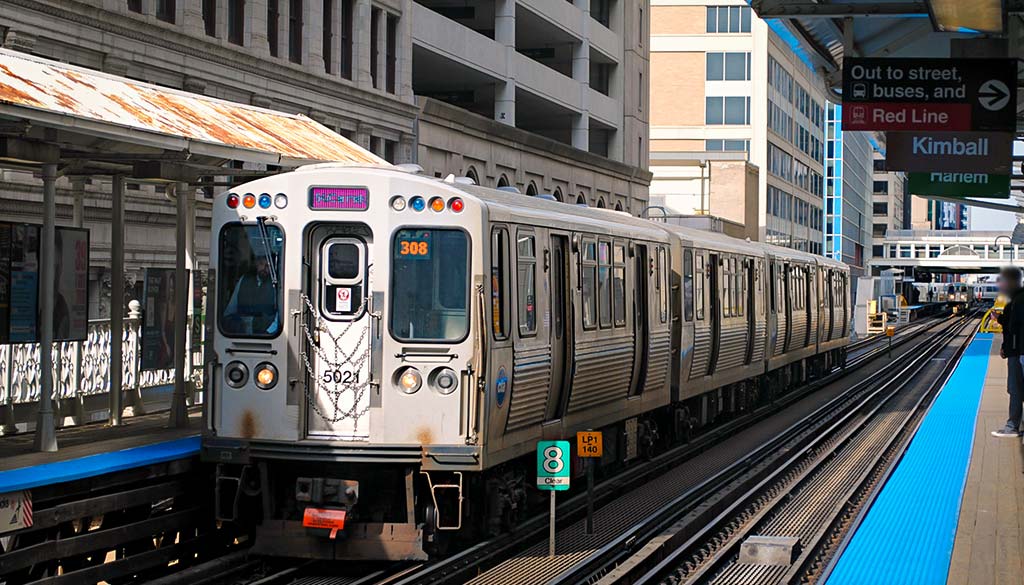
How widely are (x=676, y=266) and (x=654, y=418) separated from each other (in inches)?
84.1

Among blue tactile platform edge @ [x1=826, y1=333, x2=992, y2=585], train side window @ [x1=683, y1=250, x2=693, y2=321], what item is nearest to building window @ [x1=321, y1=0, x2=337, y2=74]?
train side window @ [x1=683, y1=250, x2=693, y2=321]

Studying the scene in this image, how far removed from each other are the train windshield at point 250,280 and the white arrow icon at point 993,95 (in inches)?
291

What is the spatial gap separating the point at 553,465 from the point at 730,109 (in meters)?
68.4

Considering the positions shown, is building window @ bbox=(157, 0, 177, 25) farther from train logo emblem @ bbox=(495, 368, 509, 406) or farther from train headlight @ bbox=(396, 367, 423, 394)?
train headlight @ bbox=(396, 367, 423, 394)

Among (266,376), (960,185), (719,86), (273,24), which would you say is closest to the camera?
(266,376)

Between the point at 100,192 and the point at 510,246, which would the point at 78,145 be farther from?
the point at 100,192

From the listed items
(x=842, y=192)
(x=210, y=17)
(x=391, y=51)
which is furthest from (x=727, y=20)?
(x=210, y=17)

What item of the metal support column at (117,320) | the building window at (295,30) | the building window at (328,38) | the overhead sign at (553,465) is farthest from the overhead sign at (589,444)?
the building window at (328,38)

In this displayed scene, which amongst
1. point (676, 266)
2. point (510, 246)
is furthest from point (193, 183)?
point (676, 266)

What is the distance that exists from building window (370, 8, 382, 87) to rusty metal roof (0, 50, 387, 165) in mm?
16249

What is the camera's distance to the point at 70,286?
13.5 metres

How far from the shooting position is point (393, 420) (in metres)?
11.9

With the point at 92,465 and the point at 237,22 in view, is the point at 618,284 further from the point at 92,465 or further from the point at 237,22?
the point at 237,22

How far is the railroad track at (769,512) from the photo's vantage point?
1234cm
